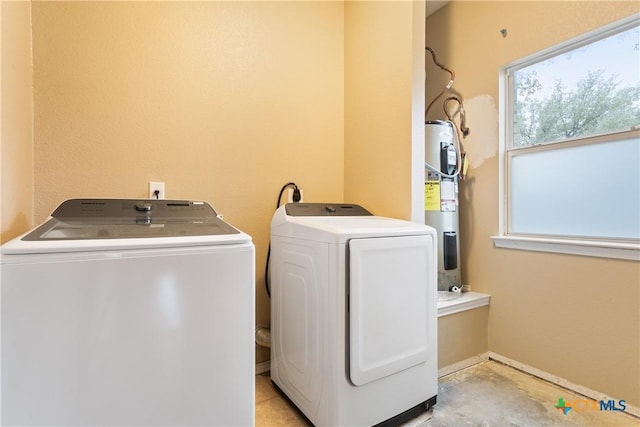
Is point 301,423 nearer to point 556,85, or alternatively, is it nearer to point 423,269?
point 423,269

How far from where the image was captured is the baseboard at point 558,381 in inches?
61.3

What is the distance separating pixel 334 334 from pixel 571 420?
1.28 m

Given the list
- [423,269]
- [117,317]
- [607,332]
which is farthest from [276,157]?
[607,332]

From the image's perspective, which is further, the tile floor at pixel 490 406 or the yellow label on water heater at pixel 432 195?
the yellow label on water heater at pixel 432 195

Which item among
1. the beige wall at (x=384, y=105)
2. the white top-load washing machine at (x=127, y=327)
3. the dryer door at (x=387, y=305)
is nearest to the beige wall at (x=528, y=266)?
the beige wall at (x=384, y=105)

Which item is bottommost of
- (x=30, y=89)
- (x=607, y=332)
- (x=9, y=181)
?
(x=607, y=332)

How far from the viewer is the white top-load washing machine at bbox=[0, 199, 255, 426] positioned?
0.73 meters

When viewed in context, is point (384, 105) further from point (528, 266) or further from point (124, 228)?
point (124, 228)

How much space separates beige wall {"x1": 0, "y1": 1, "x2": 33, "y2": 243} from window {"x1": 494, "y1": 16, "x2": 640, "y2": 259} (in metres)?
2.55

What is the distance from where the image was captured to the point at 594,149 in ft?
5.72

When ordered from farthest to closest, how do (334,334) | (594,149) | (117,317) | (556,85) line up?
(556,85), (594,149), (334,334), (117,317)

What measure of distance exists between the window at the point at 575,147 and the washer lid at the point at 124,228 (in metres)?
1.92

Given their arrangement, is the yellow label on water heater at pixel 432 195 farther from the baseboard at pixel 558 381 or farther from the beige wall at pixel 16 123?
the beige wall at pixel 16 123

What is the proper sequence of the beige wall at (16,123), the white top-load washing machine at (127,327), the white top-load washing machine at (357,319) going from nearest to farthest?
the white top-load washing machine at (127,327) → the beige wall at (16,123) → the white top-load washing machine at (357,319)
